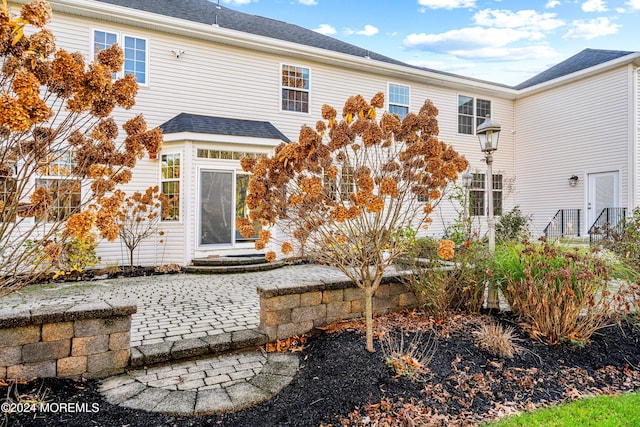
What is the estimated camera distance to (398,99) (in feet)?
37.4

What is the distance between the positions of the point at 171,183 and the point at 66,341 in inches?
239

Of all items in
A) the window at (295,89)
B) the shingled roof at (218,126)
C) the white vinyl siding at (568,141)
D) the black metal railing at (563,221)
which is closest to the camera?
the shingled roof at (218,126)

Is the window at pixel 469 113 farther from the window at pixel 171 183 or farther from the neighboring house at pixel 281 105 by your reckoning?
the window at pixel 171 183

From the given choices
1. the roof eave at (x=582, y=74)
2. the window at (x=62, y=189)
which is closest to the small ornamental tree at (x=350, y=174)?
the window at (x=62, y=189)

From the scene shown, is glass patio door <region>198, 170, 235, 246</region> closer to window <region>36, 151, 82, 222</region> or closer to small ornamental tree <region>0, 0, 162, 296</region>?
window <region>36, 151, 82, 222</region>

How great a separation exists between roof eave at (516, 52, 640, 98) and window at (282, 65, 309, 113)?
8.31 m

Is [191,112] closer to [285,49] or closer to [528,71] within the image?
[285,49]

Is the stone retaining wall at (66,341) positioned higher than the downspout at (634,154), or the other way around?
the downspout at (634,154)

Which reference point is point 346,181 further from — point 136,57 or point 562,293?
point 136,57

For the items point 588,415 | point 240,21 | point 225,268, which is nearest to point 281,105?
point 240,21

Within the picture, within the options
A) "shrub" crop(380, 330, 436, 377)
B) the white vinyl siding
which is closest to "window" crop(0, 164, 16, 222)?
"shrub" crop(380, 330, 436, 377)

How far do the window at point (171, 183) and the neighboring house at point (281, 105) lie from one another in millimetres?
26

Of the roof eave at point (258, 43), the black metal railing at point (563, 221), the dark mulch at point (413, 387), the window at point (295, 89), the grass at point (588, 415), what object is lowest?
the grass at point (588, 415)

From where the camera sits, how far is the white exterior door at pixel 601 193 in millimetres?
10666
